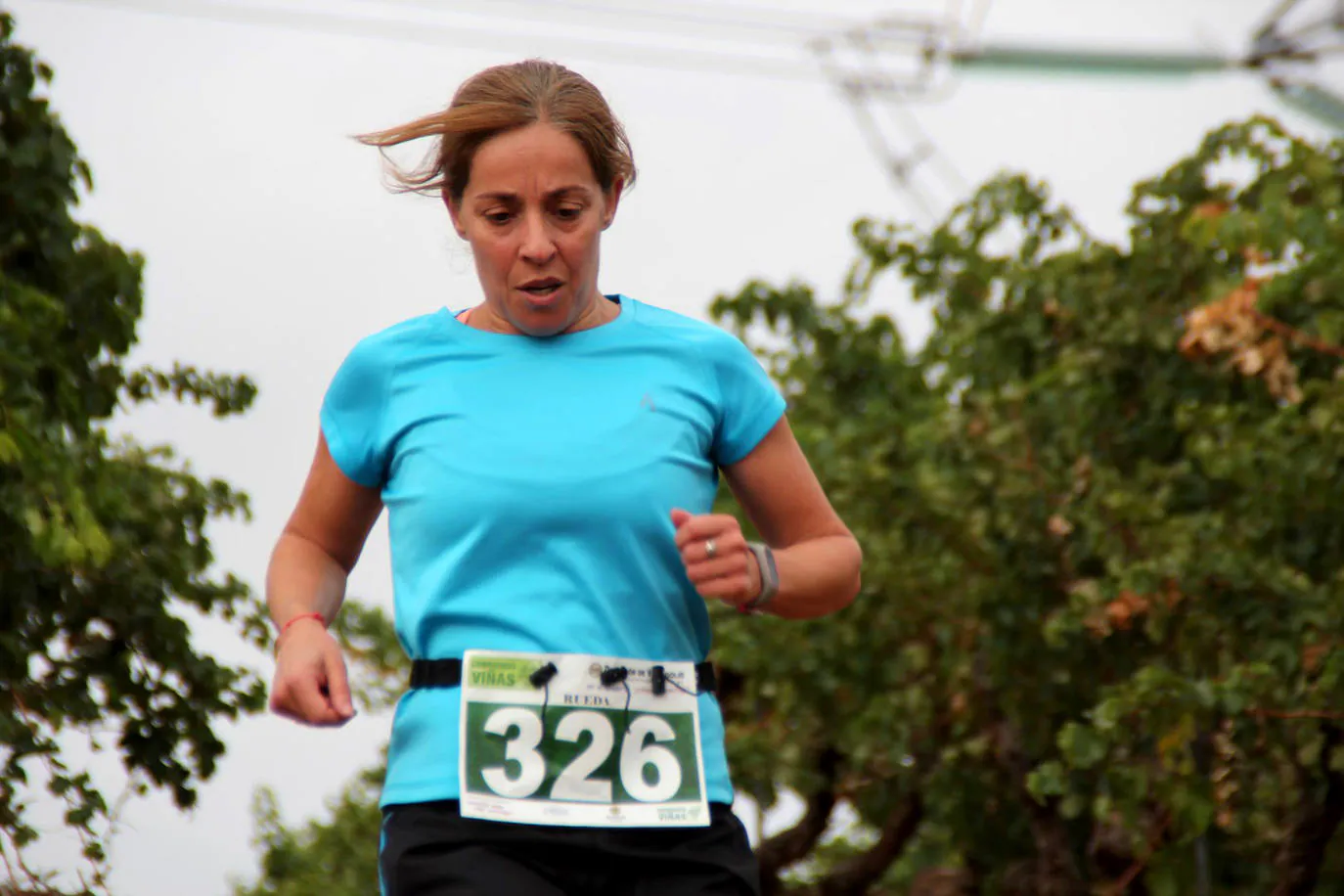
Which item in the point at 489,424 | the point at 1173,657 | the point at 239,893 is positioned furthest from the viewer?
the point at 239,893

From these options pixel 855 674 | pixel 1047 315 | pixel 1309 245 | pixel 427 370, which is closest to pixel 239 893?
pixel 855 674

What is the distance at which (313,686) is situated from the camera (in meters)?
2.02

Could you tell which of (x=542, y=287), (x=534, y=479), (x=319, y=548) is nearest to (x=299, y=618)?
(x=319, y=548)

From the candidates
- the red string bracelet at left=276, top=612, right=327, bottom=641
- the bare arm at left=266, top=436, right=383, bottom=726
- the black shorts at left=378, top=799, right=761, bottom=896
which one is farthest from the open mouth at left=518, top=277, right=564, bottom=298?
the black shorts at left=378, top=799, right=761, bottom=896

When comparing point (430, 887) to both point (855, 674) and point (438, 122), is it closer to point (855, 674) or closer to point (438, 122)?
point (438, 122)

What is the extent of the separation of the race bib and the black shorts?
0.02 metres

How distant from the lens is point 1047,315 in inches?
362

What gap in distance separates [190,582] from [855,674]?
14.3 feet

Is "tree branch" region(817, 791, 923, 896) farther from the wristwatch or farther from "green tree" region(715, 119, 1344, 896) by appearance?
the wristwatch

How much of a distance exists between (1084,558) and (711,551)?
688 centimetres

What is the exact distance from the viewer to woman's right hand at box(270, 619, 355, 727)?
2006mm

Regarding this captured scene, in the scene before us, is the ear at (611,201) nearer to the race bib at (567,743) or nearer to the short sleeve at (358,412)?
the short sleeve at (358,412)

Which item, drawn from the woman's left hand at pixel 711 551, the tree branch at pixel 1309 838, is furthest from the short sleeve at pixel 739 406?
the tree branch at pixel 1309 838

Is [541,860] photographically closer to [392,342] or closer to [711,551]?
[711,551]
